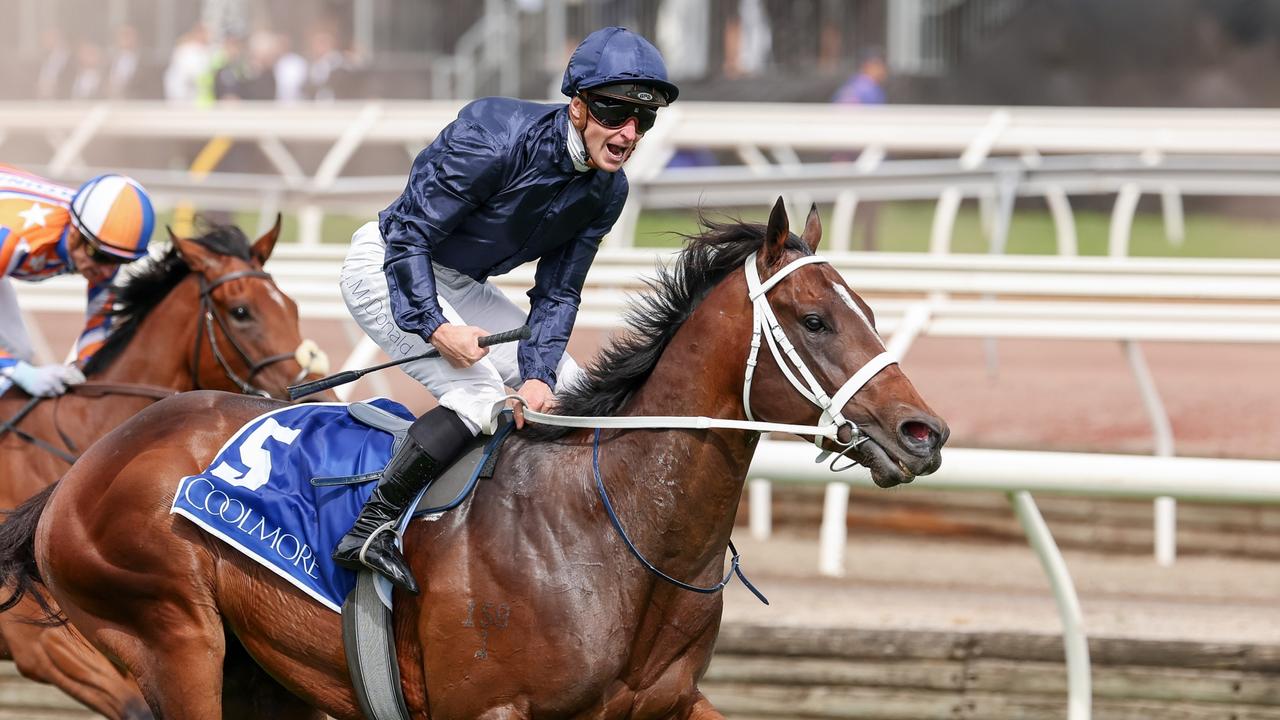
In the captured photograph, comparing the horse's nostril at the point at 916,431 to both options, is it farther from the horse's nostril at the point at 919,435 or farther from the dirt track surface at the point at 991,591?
the dirt track surface at the point at 991,591

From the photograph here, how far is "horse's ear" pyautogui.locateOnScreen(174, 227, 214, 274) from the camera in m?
4.85

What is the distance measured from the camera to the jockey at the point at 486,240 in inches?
124

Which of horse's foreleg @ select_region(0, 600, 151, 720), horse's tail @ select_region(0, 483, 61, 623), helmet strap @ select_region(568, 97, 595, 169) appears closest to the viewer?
helmet strap @ select_region(568, 97, 595, 169)

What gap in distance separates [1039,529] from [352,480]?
1874mm

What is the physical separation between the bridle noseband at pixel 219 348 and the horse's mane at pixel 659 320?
1695 millimetres

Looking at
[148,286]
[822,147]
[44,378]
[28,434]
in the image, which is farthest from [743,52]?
[28,434]

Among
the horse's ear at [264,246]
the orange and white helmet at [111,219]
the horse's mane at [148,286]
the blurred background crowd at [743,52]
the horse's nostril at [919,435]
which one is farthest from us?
the blurred background crowd at [743,52]

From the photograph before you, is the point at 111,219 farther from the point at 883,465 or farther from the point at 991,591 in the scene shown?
the point at 991,591

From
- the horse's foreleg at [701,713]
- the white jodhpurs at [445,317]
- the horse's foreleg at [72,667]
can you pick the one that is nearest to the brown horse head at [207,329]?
the horse's foreleg at [72,667]

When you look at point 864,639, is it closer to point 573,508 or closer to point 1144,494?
point 1144,494

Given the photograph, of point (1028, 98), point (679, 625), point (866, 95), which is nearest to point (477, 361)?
point (679, 625)

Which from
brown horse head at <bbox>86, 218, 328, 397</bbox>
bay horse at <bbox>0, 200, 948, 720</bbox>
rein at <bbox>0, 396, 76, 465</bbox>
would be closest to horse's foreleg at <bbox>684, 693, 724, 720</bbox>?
bay horse at <bbox>0, 200, 948, 720</bbox>

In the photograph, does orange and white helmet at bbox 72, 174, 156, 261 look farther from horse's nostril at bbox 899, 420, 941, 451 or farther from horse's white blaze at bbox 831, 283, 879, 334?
horse's nostril at bbox 899, 420, 941, 451

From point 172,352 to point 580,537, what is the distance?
2231 mm
